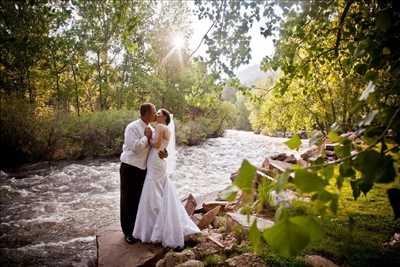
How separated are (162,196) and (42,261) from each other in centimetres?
294

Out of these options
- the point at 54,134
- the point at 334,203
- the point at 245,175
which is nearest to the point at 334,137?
the point at 334,203

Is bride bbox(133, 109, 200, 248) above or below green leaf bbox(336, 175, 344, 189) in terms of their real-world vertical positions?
below

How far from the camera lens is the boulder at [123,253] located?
5461 millimetres

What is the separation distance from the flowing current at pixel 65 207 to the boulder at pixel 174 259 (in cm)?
173

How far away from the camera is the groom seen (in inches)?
245

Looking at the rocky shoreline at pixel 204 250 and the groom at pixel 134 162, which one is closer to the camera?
the rocky shoreline at pixel 204 250

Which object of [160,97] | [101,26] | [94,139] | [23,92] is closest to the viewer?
[94,139]

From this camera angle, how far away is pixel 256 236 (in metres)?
1.10

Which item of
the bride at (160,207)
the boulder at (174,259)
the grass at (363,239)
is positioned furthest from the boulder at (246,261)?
the bride at (160,207)

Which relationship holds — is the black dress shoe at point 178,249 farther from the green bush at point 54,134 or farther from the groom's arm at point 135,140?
the green bush at point 54,134

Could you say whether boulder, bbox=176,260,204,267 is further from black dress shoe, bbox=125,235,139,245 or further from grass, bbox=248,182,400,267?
black dress shoe, bbox=125,235,139,245

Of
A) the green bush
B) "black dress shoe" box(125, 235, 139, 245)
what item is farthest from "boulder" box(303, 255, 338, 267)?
the green bush

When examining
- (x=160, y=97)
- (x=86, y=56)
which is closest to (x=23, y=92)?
(x=86, y=56)

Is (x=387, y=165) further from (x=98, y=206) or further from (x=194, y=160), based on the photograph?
(x=194, y=160)
